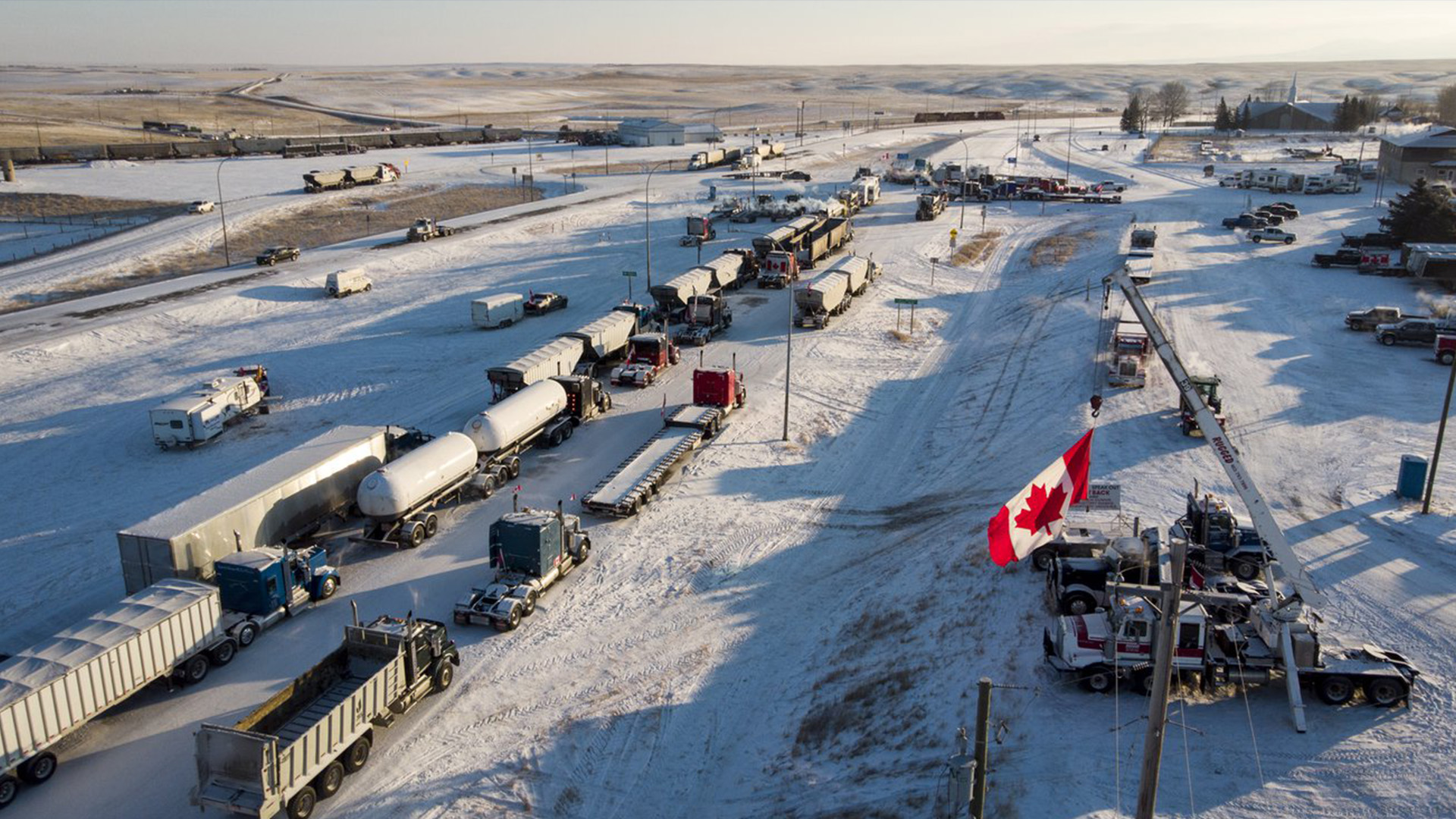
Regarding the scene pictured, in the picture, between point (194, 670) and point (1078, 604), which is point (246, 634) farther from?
point (1078, 604)

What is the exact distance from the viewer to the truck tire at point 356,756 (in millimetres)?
20062

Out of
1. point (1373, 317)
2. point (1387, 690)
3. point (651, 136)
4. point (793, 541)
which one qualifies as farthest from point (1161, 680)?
point (651, 136)

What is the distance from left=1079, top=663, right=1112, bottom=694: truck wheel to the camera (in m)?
20.9

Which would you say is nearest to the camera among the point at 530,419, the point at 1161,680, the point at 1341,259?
the point at 1161,680

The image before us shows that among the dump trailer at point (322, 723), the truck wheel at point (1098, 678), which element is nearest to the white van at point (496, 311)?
the dump trailer at point (322, 723)

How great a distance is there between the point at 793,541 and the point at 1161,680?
1989cm

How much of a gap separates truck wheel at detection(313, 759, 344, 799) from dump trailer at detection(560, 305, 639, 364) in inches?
1059

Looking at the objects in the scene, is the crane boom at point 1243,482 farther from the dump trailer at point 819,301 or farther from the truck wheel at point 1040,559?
the dump trailer at point 819,301

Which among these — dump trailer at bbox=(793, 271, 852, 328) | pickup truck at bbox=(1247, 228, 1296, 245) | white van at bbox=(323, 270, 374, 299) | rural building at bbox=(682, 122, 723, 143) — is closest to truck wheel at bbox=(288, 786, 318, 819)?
dump trailer at bbox=(793, 271, 852, 328)

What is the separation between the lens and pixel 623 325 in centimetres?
4853

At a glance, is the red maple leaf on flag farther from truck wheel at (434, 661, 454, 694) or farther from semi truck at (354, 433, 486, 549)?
semi truck at (354, 433, 486, 549)

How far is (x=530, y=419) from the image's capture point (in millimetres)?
36344

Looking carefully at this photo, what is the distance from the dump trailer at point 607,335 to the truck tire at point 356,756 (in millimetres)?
26079

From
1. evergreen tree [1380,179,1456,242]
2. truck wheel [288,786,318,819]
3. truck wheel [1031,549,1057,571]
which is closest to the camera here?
truck wheel [288,786,318,819]
